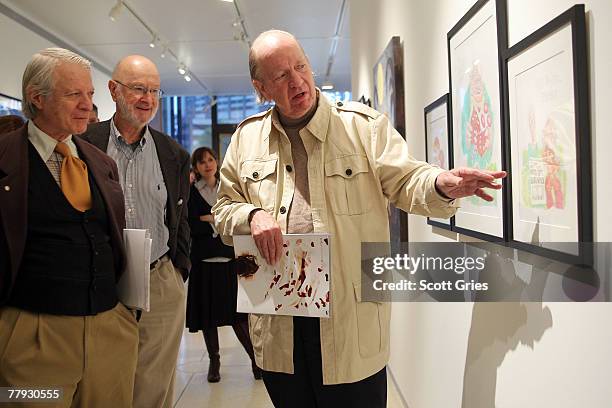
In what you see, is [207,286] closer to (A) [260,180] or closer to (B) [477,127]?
(A) [260,180]

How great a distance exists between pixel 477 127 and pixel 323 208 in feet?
2.15

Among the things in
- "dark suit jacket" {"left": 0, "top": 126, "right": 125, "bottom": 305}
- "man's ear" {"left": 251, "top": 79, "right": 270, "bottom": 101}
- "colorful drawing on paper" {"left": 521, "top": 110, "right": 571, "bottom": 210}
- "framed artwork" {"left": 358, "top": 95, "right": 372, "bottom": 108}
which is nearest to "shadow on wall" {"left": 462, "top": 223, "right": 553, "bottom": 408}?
"colorful drawing on paper" {"left": 521, "top": 110, "right": 571, "bottom": 210}

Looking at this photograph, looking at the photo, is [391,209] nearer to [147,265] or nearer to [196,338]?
[147,265]

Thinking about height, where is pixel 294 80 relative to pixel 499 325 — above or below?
above

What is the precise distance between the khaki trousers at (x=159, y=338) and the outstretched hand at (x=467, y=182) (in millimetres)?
1315

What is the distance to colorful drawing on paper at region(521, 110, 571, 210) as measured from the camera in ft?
4.08

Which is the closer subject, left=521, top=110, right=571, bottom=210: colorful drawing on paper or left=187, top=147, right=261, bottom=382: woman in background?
left=521, top=110, right=571, bottom=210: colorful drawing on paper

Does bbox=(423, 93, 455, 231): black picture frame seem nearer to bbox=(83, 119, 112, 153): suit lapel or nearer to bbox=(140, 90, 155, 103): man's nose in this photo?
bbox=(140, 90, 155, 103): man's nose

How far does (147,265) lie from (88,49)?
6857 millimetres

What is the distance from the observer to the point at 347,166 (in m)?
1.56

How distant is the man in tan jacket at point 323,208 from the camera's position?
5.00ft

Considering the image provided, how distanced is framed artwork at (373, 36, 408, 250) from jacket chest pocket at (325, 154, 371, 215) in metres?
1.58

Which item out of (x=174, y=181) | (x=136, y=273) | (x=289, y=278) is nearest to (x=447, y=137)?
(x=289, y=278)

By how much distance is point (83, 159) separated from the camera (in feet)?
5.38
